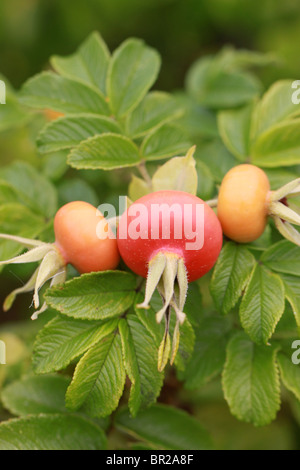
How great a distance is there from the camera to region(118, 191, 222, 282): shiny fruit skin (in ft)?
3.82

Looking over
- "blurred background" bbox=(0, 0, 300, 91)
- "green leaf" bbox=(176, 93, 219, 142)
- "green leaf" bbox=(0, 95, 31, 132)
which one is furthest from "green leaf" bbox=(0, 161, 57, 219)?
"blurred background" bbox=(0, 0, 300, 91)

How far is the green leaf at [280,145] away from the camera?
1.61 metres

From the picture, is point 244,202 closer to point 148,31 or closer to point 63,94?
point 63,94

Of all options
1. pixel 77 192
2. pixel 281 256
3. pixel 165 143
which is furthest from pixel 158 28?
pixel 281 256

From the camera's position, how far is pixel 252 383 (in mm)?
1426

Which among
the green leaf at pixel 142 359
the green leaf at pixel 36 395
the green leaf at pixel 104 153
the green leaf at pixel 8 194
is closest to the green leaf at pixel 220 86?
the green leaf at pixel 104 153

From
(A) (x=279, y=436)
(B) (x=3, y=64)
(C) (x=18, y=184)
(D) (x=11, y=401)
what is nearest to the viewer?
(D) (x=11, y=401)

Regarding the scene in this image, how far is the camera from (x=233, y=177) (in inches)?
52.4

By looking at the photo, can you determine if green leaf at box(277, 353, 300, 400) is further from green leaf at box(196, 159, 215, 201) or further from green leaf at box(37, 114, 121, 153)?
green leaf at box(37, 114, 121, 153)

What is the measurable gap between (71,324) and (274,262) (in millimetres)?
588

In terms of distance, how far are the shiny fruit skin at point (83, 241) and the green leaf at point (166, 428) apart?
2.21ft

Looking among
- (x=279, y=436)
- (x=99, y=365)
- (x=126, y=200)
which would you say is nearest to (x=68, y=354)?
(x=99, y=365)

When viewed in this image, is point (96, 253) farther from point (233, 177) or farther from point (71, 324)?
point (233, 177)

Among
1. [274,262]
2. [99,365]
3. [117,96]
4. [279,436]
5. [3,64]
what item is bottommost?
[279,436]
